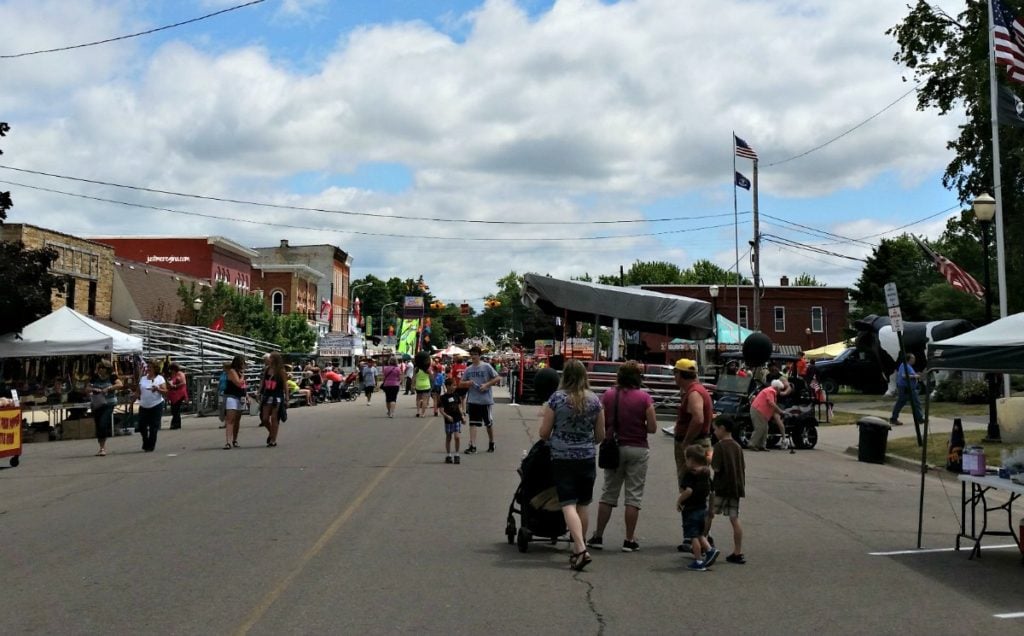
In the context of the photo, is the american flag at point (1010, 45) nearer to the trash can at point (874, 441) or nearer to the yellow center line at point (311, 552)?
the trash can at point (874, 441)

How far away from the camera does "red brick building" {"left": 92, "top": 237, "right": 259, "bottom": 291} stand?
60.3 m

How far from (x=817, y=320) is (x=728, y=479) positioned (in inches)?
2985

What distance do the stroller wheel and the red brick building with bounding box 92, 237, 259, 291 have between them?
5229cm

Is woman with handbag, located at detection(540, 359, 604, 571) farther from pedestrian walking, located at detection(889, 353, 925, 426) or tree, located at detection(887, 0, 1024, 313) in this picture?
tree, located at detection(887, 0, 1024, 313)

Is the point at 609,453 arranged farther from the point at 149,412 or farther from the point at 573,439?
the point at 149,412

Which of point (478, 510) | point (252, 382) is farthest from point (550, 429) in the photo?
point (252, 382)

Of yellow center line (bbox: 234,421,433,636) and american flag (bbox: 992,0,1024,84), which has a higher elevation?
american flag (bbox: 992,0,1024,84)

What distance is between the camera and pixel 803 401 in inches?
803

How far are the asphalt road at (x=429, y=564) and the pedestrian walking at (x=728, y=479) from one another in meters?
0.35

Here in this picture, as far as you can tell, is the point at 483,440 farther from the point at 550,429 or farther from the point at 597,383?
the point at 550,429

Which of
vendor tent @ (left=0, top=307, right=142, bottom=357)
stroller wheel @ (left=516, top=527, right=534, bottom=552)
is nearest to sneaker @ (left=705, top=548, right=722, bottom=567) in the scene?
stroller wheel @ (left=516, top=527, right=534, bottom=552)

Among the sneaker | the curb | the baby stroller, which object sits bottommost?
the sneaker


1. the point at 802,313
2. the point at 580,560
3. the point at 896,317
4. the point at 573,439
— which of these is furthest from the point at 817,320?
the point at 580,560

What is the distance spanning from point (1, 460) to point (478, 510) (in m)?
11.4
